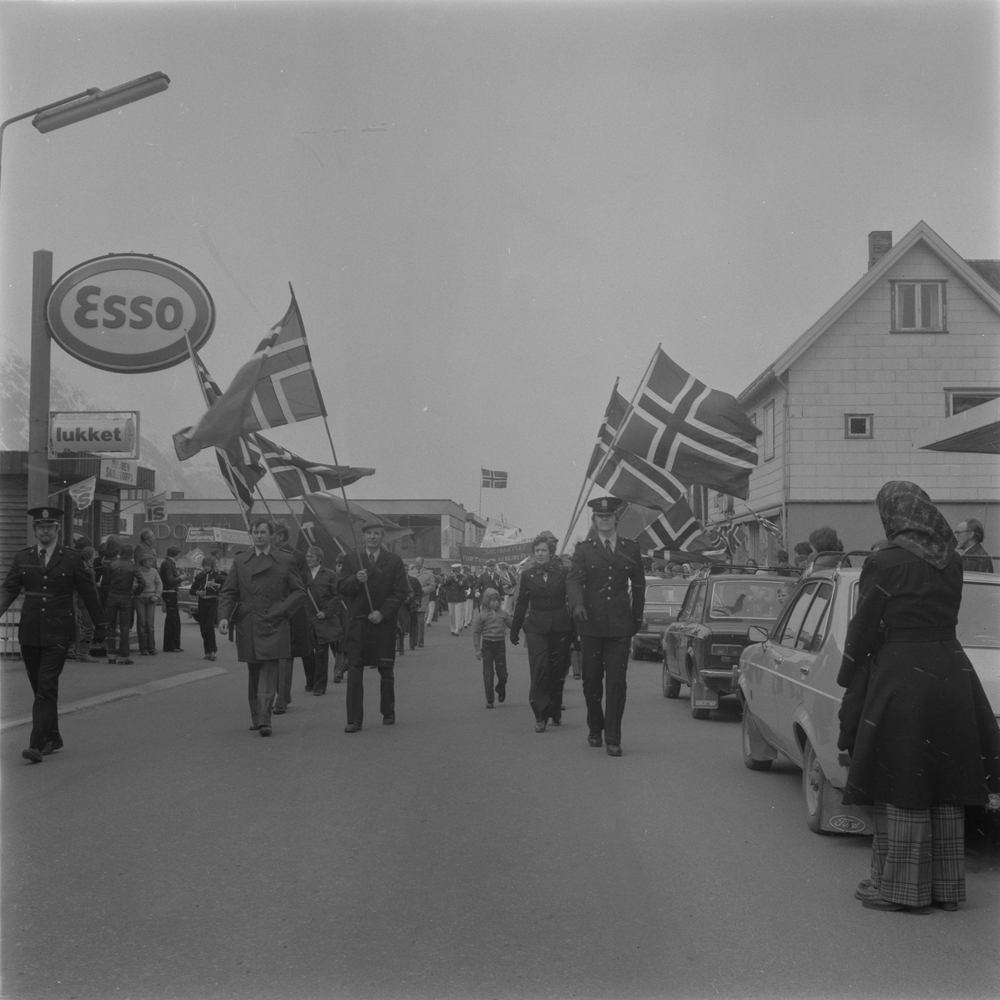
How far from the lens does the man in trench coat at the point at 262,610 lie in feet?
34.3

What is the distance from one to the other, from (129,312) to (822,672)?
9679 millimetres

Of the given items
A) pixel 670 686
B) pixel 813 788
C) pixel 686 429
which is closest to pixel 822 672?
pixel 813 788

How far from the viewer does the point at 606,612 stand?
381 inches

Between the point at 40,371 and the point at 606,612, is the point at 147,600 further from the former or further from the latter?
the point at 606,612

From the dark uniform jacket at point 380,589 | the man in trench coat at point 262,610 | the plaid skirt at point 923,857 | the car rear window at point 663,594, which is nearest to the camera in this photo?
the plaid skirt at point 923,857

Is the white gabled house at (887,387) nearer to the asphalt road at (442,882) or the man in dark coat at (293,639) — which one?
the man in dark coat at (293,639)

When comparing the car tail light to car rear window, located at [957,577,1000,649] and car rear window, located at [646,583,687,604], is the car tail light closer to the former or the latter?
car rear window, located at [957,577,1000,649]

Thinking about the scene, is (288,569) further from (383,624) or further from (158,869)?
(158,869)

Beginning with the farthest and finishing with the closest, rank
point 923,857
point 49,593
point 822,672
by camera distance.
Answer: point 49,593 → point 822,672 → point 923,857

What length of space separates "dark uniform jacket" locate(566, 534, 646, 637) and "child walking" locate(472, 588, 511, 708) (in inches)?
135

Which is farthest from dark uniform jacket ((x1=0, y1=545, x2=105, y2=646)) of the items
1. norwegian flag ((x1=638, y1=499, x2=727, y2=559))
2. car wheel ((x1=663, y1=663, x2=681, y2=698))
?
norwegian flag ((x1=638, y1=499, x2=727, y2=559))

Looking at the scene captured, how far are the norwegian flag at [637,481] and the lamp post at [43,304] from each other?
21.6ft

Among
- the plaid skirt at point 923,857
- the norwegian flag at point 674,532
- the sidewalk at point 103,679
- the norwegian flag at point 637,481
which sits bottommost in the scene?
the sidewalk at point 103,679

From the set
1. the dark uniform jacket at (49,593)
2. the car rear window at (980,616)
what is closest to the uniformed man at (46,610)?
the dark uniform jacket at (49,593)
